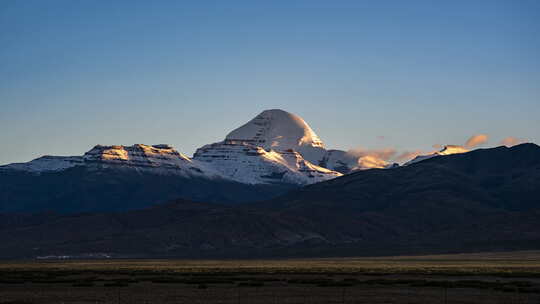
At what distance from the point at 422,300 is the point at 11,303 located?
35959 millimetres

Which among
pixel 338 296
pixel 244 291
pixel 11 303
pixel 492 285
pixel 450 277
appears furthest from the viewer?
pixel 450 277

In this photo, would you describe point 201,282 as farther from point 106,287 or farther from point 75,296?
point 75,296

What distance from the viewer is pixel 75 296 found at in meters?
96.7

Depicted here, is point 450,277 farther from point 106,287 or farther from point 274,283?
point 106,287

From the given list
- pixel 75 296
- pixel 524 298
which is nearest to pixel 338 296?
pixel 524 298

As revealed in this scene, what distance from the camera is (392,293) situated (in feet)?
324

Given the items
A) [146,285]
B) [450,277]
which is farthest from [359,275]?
[146,285]

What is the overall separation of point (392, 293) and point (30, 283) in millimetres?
43037

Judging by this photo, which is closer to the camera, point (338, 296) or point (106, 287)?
point (338, 296)

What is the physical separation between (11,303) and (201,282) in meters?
32.2

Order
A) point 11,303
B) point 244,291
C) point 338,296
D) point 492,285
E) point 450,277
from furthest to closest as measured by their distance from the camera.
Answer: point 450,277, point 492,285, point 244,291, point 338,296, point 11,303

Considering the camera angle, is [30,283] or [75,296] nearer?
[75,296]

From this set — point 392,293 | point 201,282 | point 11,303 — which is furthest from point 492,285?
point 11,303

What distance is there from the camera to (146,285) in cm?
11212
